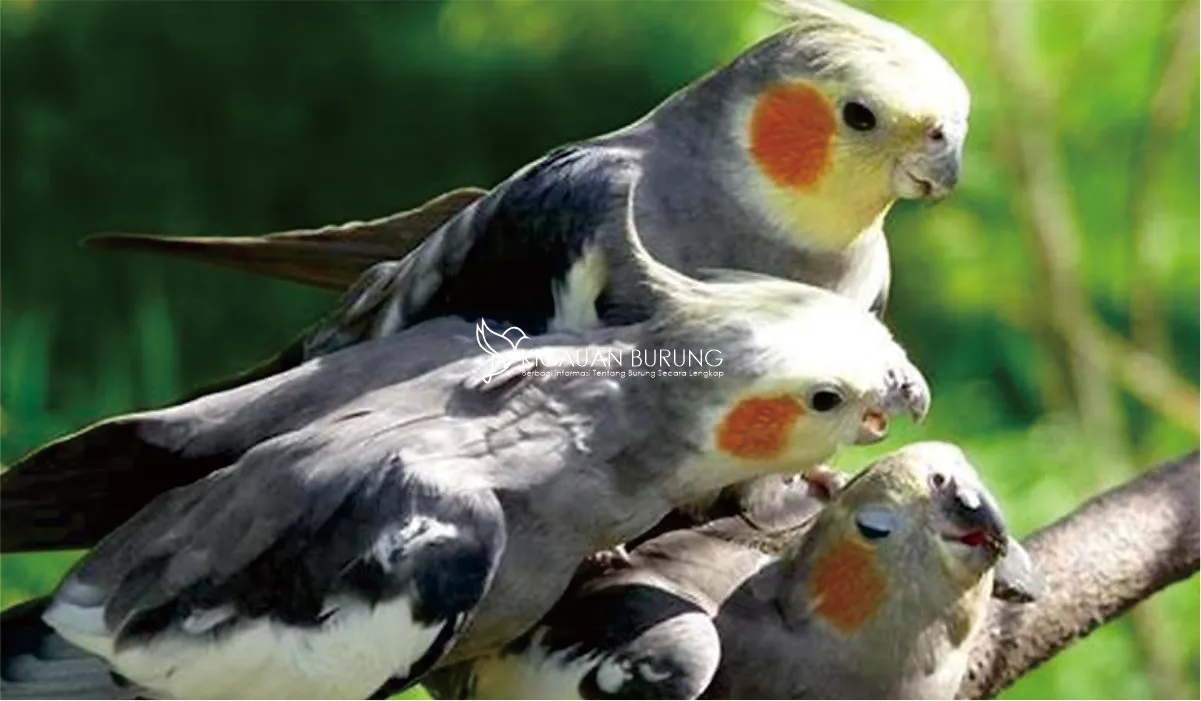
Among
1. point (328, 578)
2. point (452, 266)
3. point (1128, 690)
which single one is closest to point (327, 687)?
point (328, 578)

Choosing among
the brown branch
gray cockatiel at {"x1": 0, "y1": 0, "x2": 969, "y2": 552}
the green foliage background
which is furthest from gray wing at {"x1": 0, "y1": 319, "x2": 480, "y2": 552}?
the green foliage background

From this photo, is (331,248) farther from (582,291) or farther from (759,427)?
(759,427)

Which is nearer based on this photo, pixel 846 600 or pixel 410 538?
pixel 410 538

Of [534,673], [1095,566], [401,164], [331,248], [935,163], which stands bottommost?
[401,164]

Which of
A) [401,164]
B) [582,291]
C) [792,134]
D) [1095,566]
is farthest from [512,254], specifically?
[401,164]

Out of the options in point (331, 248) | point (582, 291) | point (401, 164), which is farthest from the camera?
point (401, 164)

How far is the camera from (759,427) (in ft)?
3.58

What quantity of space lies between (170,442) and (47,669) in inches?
5.1

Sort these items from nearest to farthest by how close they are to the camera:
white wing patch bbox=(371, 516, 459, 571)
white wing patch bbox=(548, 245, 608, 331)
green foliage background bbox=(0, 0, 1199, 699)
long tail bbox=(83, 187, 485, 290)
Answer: white wing patch bbox=(371, 516, 459, 571)
white wing patch bbox=(548, 245, 608, 331)
long tail bbox=(83, 187, 485, 290)
green foliage background bbox=(0, 0, 1199, 699)

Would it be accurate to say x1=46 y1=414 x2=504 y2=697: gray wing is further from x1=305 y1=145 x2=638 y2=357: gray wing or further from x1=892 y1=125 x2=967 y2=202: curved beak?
x1=892 y1=125 x2=967 y2=202: curved beak

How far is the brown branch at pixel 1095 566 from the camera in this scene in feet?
4.61

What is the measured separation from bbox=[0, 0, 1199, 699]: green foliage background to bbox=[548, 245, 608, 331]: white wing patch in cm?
165

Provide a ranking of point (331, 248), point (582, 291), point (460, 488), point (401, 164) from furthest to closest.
→ point (401, 164), point (331, 248), point (582, 291), point (460, 488)

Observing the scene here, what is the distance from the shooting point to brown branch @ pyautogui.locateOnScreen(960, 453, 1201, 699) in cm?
141
